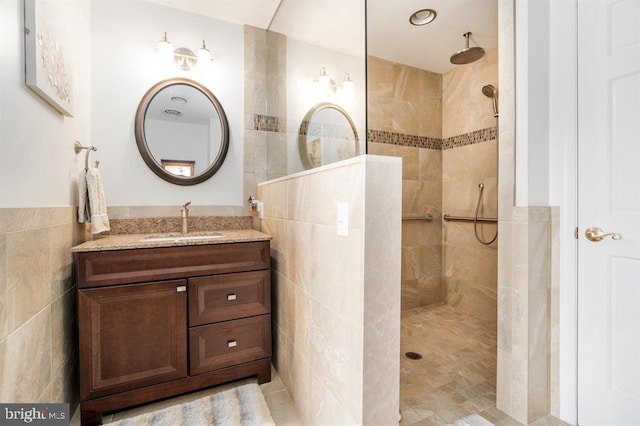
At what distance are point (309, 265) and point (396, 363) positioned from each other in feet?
1.97

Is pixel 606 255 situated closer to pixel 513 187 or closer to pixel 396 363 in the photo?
pixel 513 187

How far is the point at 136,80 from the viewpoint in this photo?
2.18 meters

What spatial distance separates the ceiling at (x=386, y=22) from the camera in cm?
166

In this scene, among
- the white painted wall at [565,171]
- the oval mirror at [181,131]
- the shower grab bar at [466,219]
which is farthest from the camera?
the shower grab bar at [466,219]

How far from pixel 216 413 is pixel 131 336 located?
0.62 metres

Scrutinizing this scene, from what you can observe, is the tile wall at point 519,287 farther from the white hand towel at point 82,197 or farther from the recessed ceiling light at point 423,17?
the white hand towel at point 82,197

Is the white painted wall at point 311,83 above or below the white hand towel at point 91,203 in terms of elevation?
above

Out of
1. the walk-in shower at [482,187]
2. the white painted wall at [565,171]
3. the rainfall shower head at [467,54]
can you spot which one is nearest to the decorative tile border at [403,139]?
the walk-in shower at [482,187]

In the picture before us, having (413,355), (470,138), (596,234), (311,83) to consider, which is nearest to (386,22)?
(311,83)

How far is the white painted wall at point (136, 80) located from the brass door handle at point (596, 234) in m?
2.29

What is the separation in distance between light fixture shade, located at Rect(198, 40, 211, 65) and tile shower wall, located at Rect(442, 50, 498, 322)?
244cm

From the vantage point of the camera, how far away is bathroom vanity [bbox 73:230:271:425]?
153 centimetres

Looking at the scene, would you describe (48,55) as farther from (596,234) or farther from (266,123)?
(596,234)

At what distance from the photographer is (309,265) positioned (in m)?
1.50
